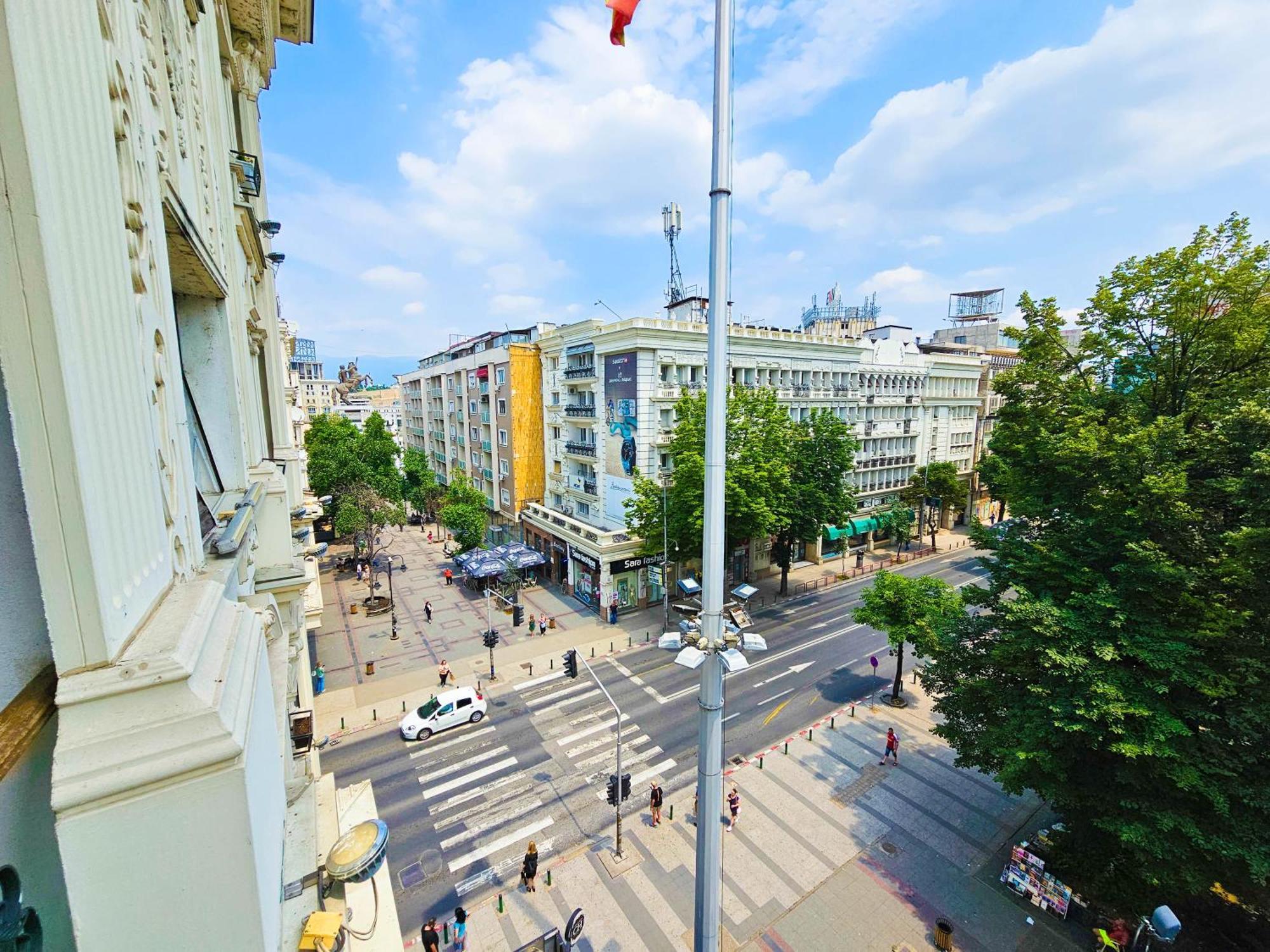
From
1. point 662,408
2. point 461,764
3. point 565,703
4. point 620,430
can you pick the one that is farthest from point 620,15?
point 620,430

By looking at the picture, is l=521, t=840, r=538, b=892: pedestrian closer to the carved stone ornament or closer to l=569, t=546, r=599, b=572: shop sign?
the carved stone ornament

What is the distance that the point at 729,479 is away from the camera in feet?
84.7

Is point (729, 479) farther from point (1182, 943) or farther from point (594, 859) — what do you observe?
point (1182, 943)

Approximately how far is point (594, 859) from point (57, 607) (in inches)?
620

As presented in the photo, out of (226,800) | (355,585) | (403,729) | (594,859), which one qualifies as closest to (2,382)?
(226,800)

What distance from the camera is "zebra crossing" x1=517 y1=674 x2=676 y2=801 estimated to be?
695 inches

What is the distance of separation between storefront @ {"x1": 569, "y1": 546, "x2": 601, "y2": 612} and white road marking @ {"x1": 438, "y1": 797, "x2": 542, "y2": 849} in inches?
591

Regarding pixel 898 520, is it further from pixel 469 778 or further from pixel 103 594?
pixel 103 594

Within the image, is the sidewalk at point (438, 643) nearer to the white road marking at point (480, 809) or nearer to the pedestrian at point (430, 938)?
the white road marking at point (480, 809)

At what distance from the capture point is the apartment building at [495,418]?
3966 cm

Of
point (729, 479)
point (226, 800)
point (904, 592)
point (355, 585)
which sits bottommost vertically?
point (355, 585)

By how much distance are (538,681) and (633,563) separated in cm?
934

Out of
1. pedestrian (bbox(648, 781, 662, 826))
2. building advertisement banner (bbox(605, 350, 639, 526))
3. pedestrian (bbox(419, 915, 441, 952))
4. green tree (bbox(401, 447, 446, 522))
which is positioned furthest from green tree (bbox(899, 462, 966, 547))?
pedestrian (bbox(419, 915, 441, 952))

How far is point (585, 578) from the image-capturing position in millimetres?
32625
